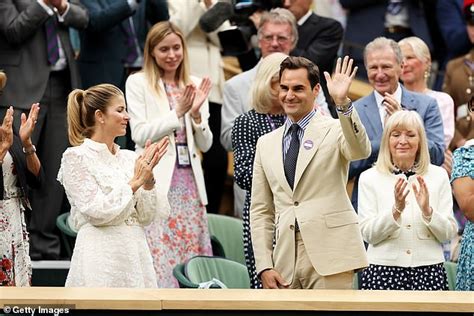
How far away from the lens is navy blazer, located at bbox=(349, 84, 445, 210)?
9.41m

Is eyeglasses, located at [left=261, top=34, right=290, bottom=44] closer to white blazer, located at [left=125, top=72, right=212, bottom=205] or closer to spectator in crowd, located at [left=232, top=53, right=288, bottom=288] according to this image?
white blazer, located at [left=125, top=72, right=212, bottom=205]

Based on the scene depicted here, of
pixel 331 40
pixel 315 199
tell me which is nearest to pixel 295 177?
pixel 315 199

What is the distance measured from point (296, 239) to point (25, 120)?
176cm

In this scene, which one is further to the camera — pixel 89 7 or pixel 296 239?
pixel 89 7

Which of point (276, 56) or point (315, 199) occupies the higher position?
point (276, 56)

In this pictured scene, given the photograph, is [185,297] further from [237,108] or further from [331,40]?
[331,40]

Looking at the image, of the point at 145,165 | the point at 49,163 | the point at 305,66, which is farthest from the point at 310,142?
the point at 49,163

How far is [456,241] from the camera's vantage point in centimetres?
1031

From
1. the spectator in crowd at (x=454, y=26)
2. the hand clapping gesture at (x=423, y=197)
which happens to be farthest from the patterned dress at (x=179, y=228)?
the spectator in crowd at (x=454, y=26)

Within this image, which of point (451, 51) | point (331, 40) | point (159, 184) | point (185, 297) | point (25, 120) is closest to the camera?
point (185, 297)

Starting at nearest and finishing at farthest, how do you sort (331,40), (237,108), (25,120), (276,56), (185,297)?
(185,297)
(25,120)
(276,56)
(237,108)
(331,40)

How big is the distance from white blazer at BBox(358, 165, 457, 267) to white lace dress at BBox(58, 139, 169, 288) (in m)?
1.41

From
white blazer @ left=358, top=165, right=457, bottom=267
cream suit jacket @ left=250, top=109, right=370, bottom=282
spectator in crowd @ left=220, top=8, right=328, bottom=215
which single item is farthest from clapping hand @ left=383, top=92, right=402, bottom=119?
cream suit jacket @ left=250, top=109, right=370, bottom=282

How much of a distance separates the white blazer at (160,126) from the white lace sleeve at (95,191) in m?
1.56
